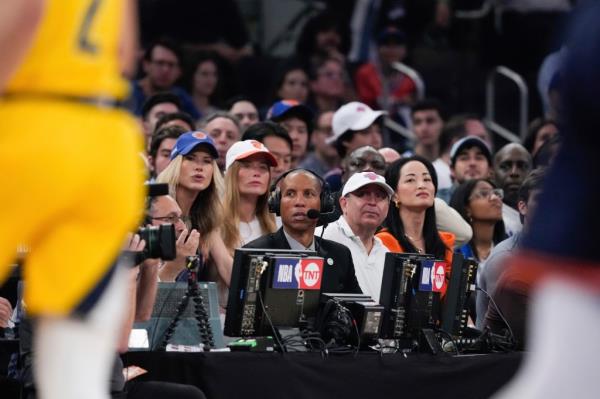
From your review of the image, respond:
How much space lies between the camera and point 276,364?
282 inches

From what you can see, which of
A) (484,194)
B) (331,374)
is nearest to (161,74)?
(484,194)

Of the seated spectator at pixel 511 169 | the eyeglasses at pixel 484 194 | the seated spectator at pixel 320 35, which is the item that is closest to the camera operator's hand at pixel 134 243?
the eyeglasses at pixel 484 194

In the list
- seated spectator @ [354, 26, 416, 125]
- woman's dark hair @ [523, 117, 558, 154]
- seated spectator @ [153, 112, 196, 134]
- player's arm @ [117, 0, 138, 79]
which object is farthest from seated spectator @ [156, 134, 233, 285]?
seated spectator @ [354, 26, 416, 125]

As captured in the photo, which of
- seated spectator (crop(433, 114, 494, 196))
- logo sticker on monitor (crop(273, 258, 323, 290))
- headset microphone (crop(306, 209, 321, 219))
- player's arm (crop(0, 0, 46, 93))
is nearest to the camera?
player's arm (crop(0, 0, 46, 93))

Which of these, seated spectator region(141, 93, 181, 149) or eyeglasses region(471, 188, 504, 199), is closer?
eyeglasses region(471, 188, 504, 199)

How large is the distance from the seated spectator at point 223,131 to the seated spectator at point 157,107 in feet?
1.77

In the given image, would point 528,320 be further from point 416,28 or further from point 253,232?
point 416,28

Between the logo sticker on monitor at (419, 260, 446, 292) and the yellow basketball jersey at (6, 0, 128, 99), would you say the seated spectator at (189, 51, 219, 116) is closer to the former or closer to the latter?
the logo sticker on monitor at (419, 260, 446, 292)

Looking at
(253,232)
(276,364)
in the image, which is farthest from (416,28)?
(276,364)

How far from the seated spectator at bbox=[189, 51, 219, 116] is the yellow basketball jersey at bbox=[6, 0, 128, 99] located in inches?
362

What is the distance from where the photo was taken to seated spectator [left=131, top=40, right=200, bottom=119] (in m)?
12.9

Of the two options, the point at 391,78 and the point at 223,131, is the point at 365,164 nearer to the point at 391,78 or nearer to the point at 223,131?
the point at 223,131

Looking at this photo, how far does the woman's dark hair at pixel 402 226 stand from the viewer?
932cm

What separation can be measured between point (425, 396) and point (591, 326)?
4205 mm
